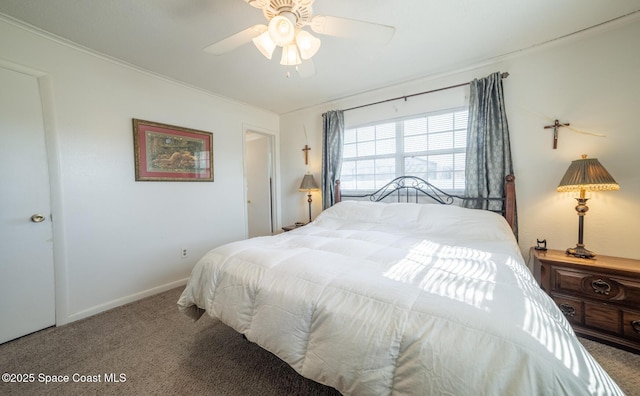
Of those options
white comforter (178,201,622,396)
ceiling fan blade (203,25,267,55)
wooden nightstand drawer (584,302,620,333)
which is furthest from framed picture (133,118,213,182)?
wooden nightstand drawer (584,302,620,333)

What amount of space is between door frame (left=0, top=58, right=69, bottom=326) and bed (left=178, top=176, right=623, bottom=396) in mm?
1379

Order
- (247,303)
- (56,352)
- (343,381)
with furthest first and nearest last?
(56,352) < (247,303) < (343,381)

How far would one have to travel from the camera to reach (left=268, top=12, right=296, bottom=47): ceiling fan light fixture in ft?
4.24

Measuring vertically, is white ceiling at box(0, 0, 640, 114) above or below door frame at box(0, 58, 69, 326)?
above

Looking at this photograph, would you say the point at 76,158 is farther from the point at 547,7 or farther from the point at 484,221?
the point at 547,7

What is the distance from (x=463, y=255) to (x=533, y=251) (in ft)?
3.97

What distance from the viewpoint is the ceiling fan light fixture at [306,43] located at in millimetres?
1425

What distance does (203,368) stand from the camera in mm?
1534

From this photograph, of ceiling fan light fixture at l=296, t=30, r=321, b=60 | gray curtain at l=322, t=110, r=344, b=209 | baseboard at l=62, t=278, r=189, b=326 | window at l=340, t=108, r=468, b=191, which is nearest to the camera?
ceiling fan light fixture at l=296, t=30, r=321, b=60

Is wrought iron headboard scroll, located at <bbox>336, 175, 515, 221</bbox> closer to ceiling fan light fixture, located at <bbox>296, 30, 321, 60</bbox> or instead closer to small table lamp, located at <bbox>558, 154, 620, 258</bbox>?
small table lamp, located at <bbox>558, 154, 620, 258</bbox>

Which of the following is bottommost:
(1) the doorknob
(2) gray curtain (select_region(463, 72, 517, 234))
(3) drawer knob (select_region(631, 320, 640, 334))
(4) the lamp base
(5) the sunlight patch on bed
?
(3) drawer knob (select_region(631, 320, 640, 334))

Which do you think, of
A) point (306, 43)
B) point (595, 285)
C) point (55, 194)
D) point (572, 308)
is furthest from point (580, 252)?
point (55, 194)

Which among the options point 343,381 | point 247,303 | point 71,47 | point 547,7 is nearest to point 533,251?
point 547,7

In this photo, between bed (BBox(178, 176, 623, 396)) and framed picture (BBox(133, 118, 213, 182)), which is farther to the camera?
framed picture (BBox(133, 118, 213, 182))
